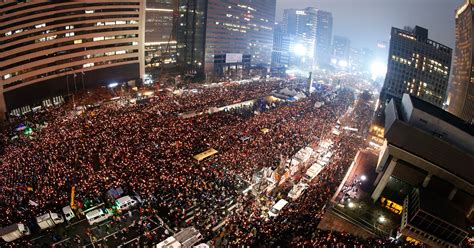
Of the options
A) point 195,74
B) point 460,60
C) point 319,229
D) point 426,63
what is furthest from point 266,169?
point 460,60

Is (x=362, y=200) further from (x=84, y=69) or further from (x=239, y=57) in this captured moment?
(x=239, y=57)

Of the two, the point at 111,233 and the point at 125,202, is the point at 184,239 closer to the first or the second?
the point at 111,233

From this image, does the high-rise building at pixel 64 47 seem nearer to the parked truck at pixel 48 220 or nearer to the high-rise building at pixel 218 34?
the parked truck at pixel 48 220

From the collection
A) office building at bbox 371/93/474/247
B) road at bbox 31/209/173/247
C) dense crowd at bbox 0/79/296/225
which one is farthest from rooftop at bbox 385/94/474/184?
road at bbox 31/209/173/247

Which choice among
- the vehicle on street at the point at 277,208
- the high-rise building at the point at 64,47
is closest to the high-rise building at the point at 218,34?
the high-rise building at the point at 64,47

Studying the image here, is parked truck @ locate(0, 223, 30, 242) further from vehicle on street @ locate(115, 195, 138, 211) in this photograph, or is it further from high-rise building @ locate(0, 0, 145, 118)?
high-rise building @ locate(0, 0, 145, 118)
